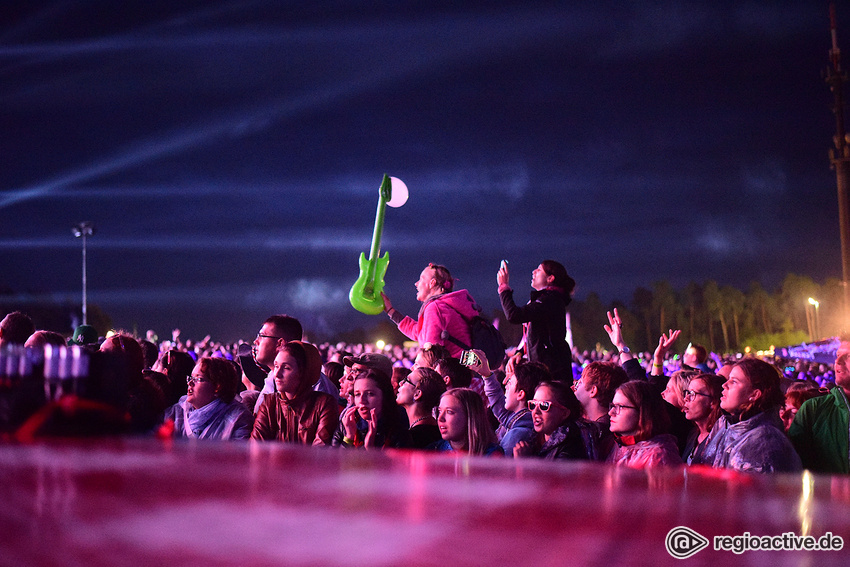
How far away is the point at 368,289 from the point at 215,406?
7.81 ft

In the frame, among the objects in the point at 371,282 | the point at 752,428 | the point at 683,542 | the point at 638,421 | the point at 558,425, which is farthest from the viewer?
the point at 371,282

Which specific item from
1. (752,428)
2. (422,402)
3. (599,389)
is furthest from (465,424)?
(752,428)

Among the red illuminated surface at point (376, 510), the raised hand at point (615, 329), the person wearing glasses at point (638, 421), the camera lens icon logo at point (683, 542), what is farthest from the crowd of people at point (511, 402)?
the camera lens icon logo at point (683, 542)

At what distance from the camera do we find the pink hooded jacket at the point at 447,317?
20.3 ft

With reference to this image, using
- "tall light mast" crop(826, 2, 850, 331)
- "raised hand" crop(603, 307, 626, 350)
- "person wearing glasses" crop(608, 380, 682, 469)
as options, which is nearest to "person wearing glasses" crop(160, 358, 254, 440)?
"person wearing glasses" crop(608, 380, 682, 469)

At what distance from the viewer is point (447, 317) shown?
6223mm

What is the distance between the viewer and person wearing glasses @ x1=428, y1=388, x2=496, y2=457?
4285 mm

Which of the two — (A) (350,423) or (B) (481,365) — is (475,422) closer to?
(A) (350,423)

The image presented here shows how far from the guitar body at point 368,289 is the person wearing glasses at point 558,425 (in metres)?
2.83

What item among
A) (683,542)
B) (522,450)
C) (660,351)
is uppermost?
(660,351)

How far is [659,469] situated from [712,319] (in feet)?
269

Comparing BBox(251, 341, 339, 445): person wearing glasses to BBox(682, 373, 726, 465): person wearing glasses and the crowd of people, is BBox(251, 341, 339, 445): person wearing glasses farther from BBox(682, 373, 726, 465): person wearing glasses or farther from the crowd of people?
BBox(682, 373, 726, 465): person wearing glasses

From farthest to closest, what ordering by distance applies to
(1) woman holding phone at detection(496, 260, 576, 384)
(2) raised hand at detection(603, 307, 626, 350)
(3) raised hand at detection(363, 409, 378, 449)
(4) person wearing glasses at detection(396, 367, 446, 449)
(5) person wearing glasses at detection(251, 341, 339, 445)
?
(2) raised hand at detection(603, 307, 626, 350)
(1) woman holding phone at detection(496, 260, 576, 384)
(4) person wearing glasses at detection(396, 367, 446, 449)
(5) person wearing glasses at detection(251, 341, 339, 445)
(3) raised hand at detection(363, 409, 378, 449)

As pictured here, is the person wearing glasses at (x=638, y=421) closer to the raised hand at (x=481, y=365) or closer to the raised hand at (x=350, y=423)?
the raised hand at (x=350, y=423)
